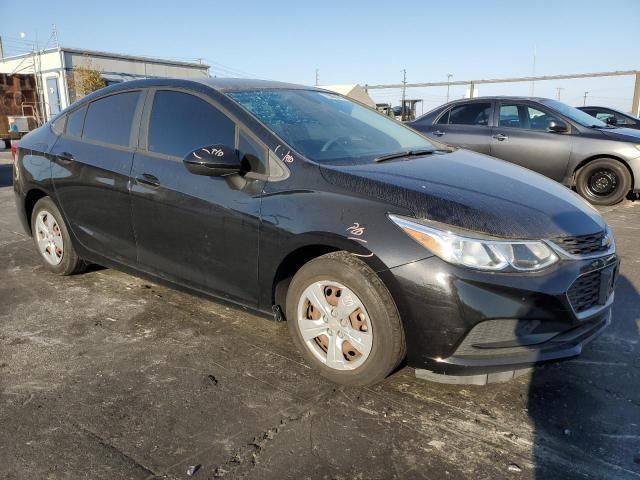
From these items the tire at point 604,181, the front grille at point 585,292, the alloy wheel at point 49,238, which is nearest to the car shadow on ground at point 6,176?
the alloy wheel at point 49,238

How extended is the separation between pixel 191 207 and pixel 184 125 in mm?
579

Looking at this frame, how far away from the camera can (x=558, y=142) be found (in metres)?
7.74

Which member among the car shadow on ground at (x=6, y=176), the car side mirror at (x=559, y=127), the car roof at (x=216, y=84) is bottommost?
the car shadow on ground at (x=6, y=176)

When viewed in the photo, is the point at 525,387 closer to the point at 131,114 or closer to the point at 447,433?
the point at 447,433

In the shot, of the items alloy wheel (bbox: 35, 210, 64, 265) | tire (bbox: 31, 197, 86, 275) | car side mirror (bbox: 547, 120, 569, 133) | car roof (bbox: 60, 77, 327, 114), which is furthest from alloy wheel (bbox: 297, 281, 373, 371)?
car side mirror (bbox: 547, 120, 569, 133)

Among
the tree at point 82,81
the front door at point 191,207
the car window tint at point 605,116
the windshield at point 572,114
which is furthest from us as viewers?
the tree at point 82,81

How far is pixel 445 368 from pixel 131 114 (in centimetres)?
270

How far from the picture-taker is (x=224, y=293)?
10.3 ft

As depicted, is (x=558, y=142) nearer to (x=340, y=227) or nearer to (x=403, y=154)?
(x=403, y=154)

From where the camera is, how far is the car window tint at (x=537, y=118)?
25.9 ft

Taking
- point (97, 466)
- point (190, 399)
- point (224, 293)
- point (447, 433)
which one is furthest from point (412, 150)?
point (97, 466)

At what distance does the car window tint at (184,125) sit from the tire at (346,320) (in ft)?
3.21

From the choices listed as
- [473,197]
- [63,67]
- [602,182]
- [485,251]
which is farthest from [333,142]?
[63,67]

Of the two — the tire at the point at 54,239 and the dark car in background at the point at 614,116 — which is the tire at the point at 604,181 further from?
the tire at the point at 54,239
